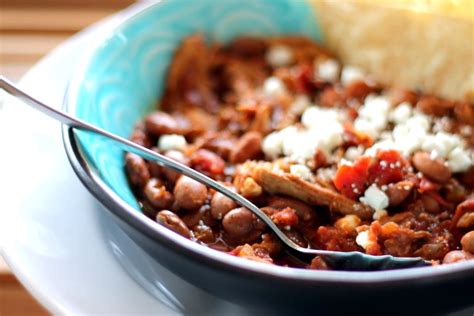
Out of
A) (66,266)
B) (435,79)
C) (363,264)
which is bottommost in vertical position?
(66,266)

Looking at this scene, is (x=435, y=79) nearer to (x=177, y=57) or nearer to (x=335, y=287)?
(x=177, y=57)

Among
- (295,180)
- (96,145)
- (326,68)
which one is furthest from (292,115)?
(96,145)

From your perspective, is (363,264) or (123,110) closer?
(363,264)

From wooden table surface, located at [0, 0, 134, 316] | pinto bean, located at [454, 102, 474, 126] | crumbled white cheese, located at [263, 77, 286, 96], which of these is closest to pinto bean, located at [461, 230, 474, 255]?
pinto bean, located at [454, 102, 474, 126]

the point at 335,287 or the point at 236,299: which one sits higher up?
the point at 335,287

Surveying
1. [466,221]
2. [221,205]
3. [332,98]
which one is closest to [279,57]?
[332,98]

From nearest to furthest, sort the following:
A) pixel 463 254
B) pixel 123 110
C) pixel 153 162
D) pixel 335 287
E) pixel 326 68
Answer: pixel 335 287
pixel 463 254
pixel 153 162
pixel 123 110
pixel 326 68

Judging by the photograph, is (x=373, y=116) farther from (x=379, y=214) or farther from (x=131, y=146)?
(x=131, y=146)

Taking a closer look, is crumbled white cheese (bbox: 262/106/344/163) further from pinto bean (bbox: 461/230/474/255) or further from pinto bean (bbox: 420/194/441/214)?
pinto bean (bbox: 461/230/474/255)
